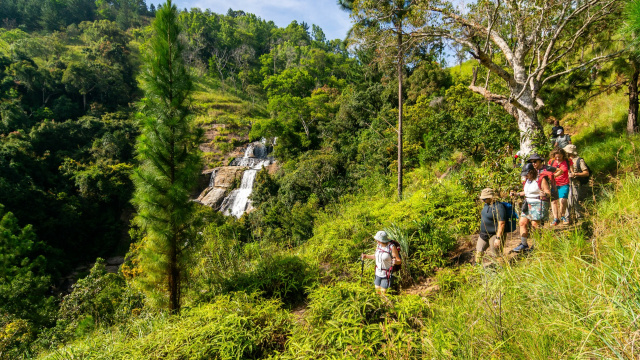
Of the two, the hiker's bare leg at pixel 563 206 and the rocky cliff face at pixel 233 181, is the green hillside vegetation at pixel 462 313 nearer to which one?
the hiker's bare leg at pixel 563 206

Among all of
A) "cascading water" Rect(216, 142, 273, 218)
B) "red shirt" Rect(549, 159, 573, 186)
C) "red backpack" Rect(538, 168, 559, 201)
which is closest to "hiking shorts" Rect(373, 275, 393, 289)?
"red backpack" Rect(538, 168, 559, 201)

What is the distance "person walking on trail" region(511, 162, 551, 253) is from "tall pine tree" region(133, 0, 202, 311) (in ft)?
17.5

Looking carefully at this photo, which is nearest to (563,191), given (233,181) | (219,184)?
(233,181)

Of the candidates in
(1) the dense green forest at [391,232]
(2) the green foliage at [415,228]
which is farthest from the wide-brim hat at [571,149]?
(2) the green foliage at [415,228]

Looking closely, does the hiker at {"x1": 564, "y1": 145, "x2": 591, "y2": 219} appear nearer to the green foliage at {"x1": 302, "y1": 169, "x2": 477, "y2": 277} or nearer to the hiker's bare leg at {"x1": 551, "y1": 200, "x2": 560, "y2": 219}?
the hiker's bare leg at {"x1": 551, "y1": 200, "x2": 560, "y2": 219}

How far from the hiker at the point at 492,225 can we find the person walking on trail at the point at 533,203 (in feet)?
0.88

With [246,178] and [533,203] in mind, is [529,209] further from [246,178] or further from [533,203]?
[246,178]

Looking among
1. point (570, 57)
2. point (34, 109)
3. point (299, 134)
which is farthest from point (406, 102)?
point (34, 109)

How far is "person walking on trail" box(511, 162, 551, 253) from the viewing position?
3.36 metres

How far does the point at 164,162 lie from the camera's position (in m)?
5.11

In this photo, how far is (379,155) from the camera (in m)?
16.4

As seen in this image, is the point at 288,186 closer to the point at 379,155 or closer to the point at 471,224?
the point at 379,155

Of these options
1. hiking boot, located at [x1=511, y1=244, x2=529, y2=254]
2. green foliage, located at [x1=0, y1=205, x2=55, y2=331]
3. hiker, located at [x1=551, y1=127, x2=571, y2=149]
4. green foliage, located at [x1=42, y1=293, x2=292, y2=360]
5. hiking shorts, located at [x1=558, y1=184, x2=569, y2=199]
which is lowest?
green foliage, located at [x1=0, y1=205, x2=55, y2=331]

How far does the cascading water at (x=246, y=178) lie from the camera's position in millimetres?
23273
